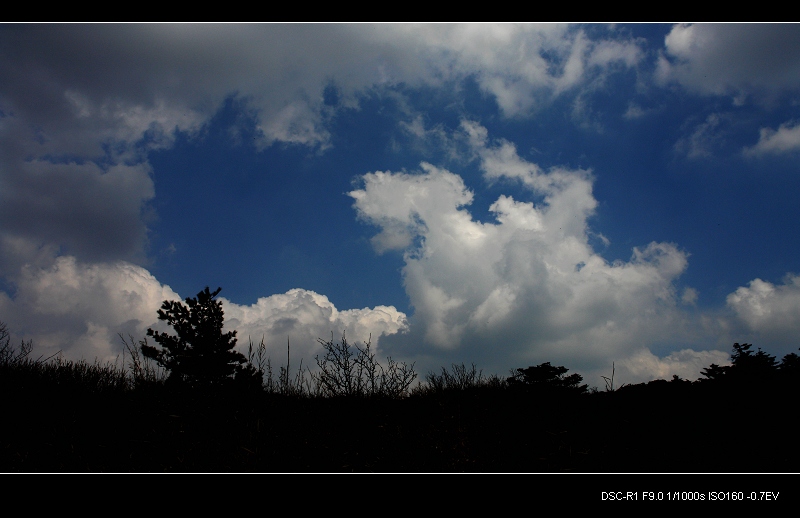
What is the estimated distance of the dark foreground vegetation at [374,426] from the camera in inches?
226

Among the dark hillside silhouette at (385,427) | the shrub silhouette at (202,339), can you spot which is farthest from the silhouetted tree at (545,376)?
the shrub silhouette at (202,339)

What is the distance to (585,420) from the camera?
7539mm

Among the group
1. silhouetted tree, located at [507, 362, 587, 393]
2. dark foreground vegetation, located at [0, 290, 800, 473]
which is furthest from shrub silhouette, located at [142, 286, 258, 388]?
silhouetted tree, located at [507, 362, 587, 393]

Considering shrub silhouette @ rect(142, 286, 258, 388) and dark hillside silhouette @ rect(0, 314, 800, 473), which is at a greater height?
shrub silhouette @ rect(142, 286, 258, 388)

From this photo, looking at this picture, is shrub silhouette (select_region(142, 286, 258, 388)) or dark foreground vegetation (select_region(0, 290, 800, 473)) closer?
dark foreground vegetation (select_region(0, 290, 800, 473))

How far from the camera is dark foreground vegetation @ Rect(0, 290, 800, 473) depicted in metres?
5.73

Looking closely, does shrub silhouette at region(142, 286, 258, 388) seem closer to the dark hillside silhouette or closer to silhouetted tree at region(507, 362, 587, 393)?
the dark hillside silhouette

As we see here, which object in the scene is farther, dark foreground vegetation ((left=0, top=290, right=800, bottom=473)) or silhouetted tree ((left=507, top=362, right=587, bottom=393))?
silhouetted tree ((left=507, top=362, right=587, bottom=393))

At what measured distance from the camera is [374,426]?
7.70 metres

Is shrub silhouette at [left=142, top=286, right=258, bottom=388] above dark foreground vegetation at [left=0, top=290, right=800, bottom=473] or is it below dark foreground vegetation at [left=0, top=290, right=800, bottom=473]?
above

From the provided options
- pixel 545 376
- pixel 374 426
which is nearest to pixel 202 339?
pixel 374 426

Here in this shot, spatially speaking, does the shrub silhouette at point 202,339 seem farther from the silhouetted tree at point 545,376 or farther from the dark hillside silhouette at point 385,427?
the silhouetted tree at point 545,376
